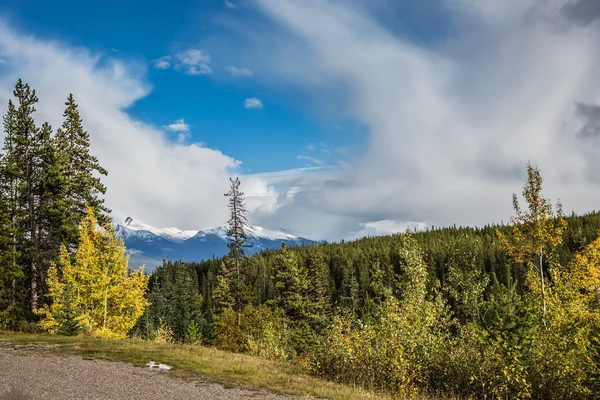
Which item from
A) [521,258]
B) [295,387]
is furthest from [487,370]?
[521,258]

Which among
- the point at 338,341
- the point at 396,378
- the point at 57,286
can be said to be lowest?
the point at 396,378

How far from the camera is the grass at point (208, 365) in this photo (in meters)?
14.7

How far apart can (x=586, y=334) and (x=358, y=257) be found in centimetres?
13470

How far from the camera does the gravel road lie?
11.5m

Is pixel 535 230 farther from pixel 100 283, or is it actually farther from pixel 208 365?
pixel 100 283

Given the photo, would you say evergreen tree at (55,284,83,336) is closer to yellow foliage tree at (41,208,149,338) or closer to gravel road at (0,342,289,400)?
yellow foliage tree at (41,208,149,338)

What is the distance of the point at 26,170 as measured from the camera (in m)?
34.1

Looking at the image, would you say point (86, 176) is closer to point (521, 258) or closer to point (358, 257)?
point (521, 258)

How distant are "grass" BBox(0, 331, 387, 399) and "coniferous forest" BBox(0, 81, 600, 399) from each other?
7.09ft

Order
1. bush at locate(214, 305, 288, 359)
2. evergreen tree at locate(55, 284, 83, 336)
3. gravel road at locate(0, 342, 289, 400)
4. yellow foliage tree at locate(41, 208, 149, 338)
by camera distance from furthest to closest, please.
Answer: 1. bush at locate(214, 305, 288, 359)
2. yellow foliage tree at locate(41, 208, 149, 338)
3. evergreen tree at locate(55, 284, 83, 336)
4. gravel road at locate(0, 342, 289, 400)

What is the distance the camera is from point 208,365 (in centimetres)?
1795

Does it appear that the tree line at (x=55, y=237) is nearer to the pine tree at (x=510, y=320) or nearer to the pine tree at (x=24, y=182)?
the pine tree at (x=24, y=182)

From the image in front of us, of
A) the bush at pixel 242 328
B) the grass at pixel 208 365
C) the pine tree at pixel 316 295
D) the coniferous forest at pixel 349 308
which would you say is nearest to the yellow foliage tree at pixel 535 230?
the coniferous forest at pixel 349 308

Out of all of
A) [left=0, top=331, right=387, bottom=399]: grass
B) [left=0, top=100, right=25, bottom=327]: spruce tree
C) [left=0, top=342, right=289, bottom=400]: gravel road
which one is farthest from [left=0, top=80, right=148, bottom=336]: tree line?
[left=0, top=342, right=289, bottom=400]: gravel road
